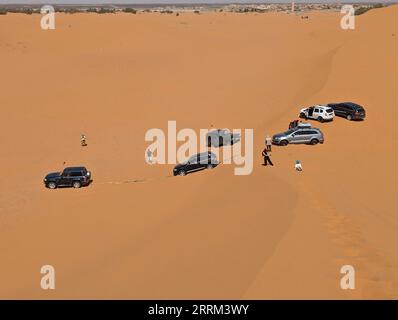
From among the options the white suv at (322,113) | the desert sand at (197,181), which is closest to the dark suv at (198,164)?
the desert sand at (197,181)

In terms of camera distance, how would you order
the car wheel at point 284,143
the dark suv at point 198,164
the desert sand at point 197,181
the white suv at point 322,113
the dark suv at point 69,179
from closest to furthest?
the desert sand at point 197,181 < the dark suv at point 69,179 < the dark suv at point 198,164 < the car wheel at point 284,143 < the white suv at point 322,113

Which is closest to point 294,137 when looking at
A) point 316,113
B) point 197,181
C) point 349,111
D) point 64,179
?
point 316,113

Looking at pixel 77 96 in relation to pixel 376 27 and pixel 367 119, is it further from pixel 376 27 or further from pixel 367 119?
pixel 376 27

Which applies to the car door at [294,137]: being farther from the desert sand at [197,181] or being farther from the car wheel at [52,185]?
the car wheel at [52,185]

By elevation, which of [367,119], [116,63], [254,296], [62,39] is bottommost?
[254,296]

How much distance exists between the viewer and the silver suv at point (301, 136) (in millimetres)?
30625

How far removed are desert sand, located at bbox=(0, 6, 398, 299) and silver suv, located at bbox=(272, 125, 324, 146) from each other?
2.68 ft

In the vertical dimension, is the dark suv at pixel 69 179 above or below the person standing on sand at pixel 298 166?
below

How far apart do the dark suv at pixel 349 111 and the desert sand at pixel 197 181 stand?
0.66m

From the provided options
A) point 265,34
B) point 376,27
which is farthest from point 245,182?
point 265,34

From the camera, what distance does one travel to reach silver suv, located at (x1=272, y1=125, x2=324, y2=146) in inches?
1206

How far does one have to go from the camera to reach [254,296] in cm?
1345

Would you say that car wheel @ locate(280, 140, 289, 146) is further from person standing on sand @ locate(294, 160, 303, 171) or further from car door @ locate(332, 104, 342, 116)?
car door @ locate(332, 104, 342, 116)

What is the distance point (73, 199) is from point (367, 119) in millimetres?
20638
